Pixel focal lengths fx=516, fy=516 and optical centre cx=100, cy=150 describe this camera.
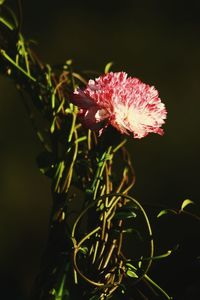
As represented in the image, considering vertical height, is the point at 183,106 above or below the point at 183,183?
above

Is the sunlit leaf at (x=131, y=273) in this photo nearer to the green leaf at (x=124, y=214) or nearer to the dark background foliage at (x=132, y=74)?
the green leaf at (x=124, y=214)

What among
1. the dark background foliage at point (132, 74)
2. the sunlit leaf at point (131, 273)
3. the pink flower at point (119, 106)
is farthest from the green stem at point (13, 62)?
the dark background foliage at point (132, 74)

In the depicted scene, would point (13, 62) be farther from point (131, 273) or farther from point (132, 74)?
point (132, 74)

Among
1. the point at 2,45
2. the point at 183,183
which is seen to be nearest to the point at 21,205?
the point at 183,183

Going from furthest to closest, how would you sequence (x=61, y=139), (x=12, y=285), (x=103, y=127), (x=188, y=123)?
(x=188, y=123) → (x=12, y=285) → (x=61, y=139) → (x=103, y=127)

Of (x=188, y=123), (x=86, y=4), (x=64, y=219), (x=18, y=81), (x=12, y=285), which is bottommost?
(x=12, y=285)

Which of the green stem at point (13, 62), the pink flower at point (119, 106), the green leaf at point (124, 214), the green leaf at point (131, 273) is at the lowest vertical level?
the green leaf at point (131, 273)

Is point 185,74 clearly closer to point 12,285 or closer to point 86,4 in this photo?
point 86,4
